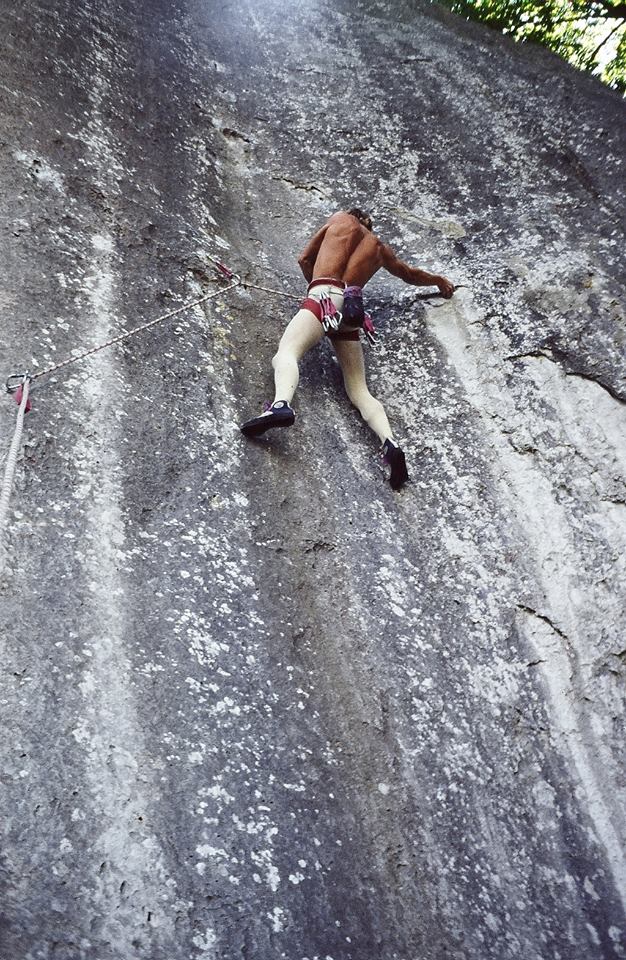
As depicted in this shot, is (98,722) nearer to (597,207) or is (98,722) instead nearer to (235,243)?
(235,243)

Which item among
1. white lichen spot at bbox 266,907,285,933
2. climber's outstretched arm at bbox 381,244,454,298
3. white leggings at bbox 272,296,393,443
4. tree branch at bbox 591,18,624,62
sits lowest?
white lichen spot at bbox 266,907,285,933

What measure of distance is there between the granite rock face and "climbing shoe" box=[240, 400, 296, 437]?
9 cm

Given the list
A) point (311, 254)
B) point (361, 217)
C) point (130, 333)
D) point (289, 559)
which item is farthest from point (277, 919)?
point (361, 217)

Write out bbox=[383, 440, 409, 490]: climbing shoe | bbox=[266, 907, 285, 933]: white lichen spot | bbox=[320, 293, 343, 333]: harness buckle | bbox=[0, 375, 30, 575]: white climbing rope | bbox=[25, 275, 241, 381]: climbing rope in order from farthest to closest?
bbox=[320, 293, 343, 333]: harness buckle
bbox=[383, 440, 409, 490]: climbing shoe
bbox=[25, 275, 241, 381]: climbing rope
bbox=[0, 375, 30, 575]: white climbing rope
bbox=[266, 907, 285, 933]: white lichen spot

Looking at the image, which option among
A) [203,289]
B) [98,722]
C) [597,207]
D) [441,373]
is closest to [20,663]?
[98,722]

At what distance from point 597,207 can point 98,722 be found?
4320 mm

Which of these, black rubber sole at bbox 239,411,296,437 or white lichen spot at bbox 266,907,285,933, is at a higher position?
black rubber sole at bbox 239,411,296,437

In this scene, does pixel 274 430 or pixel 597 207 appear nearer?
pixel 274 430

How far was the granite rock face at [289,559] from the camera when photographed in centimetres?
224

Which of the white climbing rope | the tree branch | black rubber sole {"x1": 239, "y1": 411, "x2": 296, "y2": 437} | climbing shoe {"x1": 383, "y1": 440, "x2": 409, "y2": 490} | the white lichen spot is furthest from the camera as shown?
the tree branch

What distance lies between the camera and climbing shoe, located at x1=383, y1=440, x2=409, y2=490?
341 centimetres

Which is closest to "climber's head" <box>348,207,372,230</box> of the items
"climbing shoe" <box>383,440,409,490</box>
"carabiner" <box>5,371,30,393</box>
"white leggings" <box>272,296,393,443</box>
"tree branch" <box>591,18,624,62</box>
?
"white leggings" <box>272,296,393,443</box>

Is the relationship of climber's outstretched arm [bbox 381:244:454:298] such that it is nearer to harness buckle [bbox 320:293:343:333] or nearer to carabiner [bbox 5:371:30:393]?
harness buckle [bbox 320:293:343:333]

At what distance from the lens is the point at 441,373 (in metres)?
3.97
